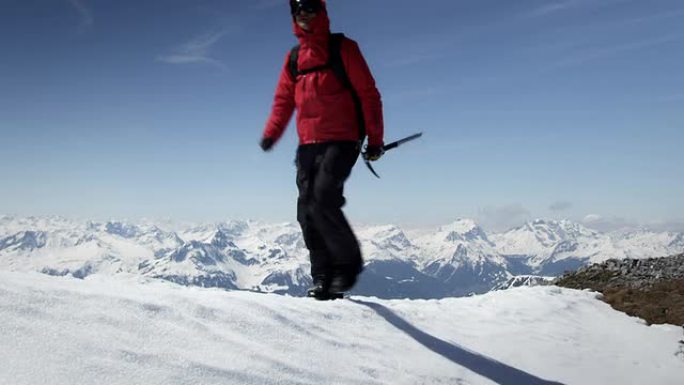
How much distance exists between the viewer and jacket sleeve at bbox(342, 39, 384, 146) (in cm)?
622

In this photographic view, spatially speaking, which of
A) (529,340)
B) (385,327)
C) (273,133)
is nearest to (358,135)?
(273,133)

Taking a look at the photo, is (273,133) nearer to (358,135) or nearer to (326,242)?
(358,135)

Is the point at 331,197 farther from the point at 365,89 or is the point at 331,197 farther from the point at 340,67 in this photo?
the point at 340,67

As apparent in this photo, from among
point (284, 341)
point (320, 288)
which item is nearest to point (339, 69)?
point (320, 288)

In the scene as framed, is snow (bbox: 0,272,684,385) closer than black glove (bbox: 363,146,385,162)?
Yes

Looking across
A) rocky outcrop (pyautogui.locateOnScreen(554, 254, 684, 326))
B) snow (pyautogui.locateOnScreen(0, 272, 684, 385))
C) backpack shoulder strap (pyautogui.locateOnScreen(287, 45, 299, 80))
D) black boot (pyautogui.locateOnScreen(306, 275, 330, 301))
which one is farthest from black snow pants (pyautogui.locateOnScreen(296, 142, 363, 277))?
rocky outcrop (pyautogui.locateOnScreen(554, 254, 684, 326))

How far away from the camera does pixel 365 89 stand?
6.22 meters

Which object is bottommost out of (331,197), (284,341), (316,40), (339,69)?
(284,341)

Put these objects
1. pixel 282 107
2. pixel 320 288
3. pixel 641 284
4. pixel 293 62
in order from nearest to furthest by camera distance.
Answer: pixel 320 288, pixel 293 62, pixel 282 107, pixel 641 284

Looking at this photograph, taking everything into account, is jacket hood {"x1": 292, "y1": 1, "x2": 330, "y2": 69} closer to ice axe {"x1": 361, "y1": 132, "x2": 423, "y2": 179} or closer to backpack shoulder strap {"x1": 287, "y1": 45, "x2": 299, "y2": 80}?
backpack shoulder strap {"x1": 287, "y1": 45, "x2": 299, "y2": 80}

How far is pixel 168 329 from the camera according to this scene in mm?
3408

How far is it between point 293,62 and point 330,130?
3.94ft

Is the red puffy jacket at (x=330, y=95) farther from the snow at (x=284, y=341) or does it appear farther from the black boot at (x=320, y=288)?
the snow at (x=284, y=341)

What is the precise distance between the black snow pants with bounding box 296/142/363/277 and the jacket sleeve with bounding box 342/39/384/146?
12.4 inches
